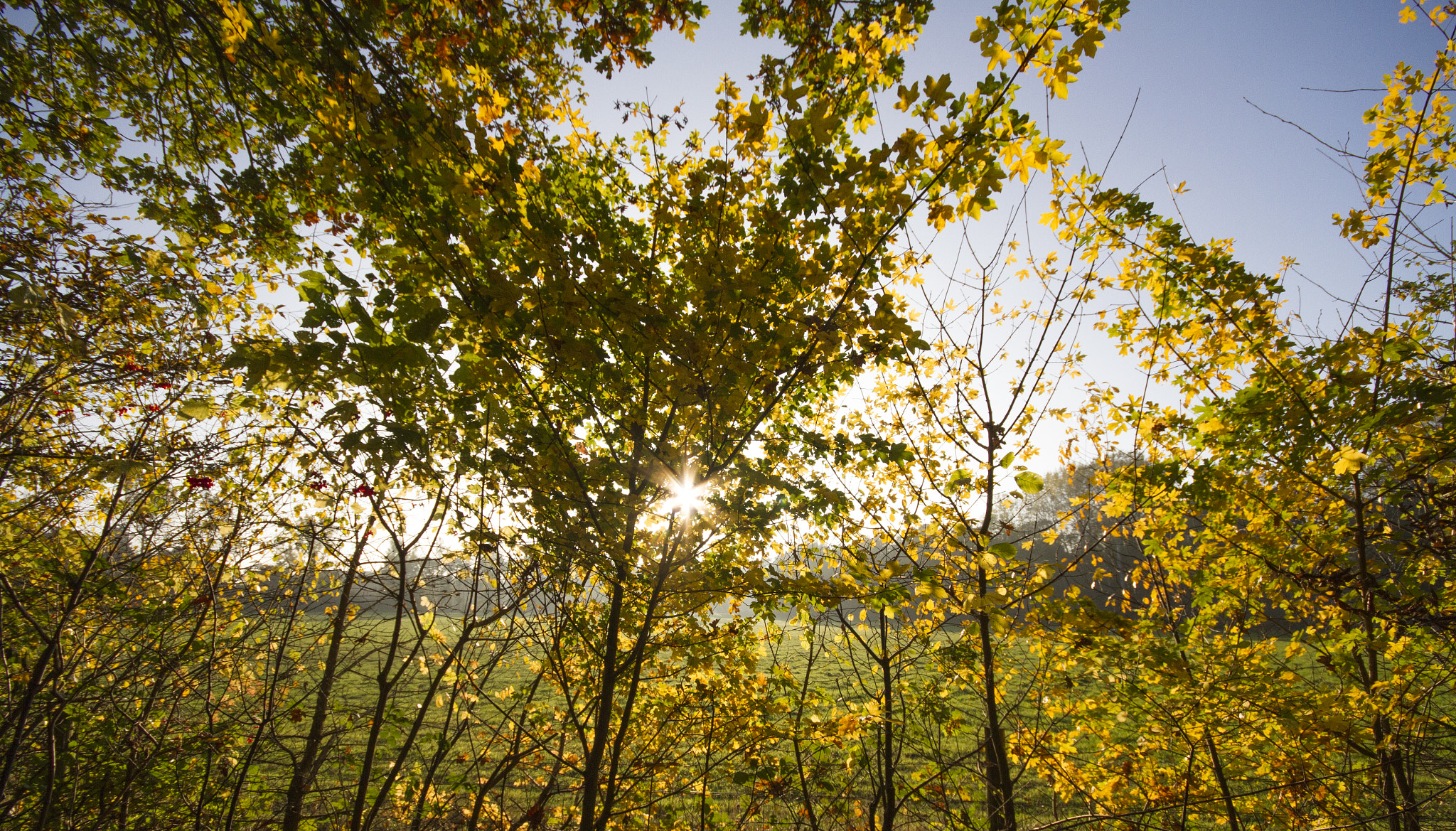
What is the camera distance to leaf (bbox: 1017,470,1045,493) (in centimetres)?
199

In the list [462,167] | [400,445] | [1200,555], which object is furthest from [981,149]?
[1200,555]

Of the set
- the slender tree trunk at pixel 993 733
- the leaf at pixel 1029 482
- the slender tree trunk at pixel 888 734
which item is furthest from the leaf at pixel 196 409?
the slender tree trunk at pixel 993 733

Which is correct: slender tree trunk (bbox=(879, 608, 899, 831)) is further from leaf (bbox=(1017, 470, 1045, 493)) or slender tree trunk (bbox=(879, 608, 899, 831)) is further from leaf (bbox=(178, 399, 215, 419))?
leaf (bbox=(178, 399, 215, 419))

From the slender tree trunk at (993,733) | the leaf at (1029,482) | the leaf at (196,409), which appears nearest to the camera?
the leaf at (196,409)

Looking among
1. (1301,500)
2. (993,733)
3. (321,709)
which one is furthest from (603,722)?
(1301,500)

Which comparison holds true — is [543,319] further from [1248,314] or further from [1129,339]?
[1248,314]

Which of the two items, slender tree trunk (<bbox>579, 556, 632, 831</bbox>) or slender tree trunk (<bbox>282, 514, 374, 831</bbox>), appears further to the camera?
slender tree trunk (<bbox>282, 514, 374, 831</bbox>)

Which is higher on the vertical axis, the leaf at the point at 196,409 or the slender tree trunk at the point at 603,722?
the leaf at the point at 196,409

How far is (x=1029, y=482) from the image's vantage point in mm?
2035

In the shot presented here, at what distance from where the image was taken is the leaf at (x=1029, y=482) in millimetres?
1988

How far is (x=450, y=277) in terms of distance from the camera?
174cm

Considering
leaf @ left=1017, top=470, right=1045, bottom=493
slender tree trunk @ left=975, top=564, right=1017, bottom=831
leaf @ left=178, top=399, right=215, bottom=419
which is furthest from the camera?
slender tree trunk @ left=975, top=564, right=1017, bottom=831

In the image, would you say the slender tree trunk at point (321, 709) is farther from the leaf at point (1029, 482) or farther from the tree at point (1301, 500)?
the tree at point (1301, 500)

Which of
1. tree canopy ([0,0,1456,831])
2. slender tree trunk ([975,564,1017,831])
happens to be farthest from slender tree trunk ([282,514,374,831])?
slender tree trunk ([975,564,1017,831])
